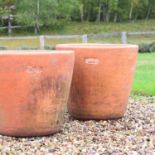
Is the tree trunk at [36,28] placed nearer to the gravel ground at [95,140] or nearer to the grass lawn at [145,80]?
the grass lawn at [145,80]

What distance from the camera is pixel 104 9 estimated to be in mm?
44312

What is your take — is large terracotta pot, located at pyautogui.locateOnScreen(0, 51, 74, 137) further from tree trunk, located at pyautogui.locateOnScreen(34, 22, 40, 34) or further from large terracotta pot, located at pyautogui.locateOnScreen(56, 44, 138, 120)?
tree trunk, located at pyautogui.locateOnScreen(34, 22, 40, 34)

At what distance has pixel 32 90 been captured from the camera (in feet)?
18.1

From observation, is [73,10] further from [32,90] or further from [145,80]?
[32,90]

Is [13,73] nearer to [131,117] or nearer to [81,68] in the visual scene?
[81,68]

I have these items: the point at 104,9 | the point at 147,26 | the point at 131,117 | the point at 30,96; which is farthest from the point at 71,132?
the point at 104,9

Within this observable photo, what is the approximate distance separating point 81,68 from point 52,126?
3.03 feet

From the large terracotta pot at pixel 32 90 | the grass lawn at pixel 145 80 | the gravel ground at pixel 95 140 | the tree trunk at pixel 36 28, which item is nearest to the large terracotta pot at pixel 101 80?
the gravel ground at pixel 95 140

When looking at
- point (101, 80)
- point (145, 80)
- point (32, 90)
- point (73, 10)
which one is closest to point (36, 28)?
point (73, 10)

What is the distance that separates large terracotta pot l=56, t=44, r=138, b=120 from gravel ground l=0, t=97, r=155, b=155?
0.15 metres

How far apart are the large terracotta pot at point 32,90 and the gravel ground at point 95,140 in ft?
0.50

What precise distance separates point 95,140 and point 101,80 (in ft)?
3.56

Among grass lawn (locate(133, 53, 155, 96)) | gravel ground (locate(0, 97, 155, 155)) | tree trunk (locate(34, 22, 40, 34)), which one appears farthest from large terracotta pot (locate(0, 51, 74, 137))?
tree trunk (locate(34, 22, 40, 34))

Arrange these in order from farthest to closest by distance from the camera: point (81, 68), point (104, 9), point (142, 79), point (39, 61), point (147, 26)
→ point (104, 9) → point (147, 26) → point (142, 79) → point (81, 68) → point (39, 61)
